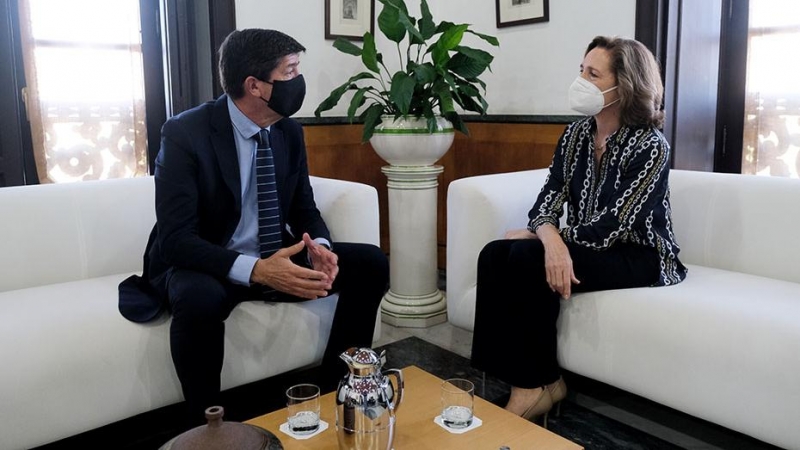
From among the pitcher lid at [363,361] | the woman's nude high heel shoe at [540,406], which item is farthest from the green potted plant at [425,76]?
the pitcher lid at [363,361]

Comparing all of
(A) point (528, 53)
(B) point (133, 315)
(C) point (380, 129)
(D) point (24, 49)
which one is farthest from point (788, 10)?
(D) point (24, 49)

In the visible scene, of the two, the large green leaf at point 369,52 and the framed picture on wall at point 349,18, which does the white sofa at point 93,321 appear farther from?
the framed picture on wall at point 349,18

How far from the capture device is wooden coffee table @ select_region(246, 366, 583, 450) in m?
1.22

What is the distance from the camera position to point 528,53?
3.24 metres

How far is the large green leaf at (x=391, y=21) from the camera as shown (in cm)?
280

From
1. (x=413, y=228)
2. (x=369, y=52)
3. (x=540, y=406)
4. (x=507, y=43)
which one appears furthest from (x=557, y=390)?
(x=507, y=43)

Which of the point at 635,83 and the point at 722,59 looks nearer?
the point at 635,83

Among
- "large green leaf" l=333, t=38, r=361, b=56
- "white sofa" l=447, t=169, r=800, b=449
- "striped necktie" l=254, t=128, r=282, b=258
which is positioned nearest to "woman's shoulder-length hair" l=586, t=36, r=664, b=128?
"white sofa" l=447, t=169, r=800, b=449

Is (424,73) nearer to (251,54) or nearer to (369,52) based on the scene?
(369,52)

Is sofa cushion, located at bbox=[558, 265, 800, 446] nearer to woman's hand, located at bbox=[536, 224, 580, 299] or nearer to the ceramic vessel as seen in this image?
woman's hand, located at bbox=[536, 224, 580, 299]

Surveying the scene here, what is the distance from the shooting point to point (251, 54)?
1.88 m

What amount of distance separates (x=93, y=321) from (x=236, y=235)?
0.44m

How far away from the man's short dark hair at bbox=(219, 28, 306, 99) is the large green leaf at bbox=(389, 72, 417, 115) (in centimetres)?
84

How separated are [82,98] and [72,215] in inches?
33.9
